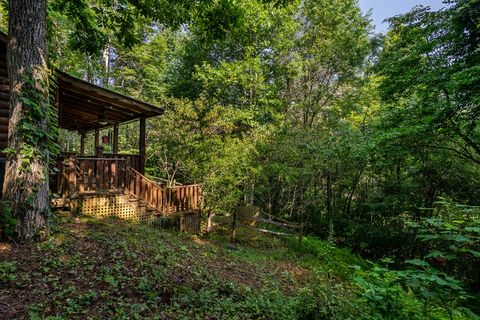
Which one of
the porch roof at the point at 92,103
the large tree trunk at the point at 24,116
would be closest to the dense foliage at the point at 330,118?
the porch roof at the point at 92,103

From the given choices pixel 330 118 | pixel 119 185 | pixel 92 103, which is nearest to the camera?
pixel 119 185

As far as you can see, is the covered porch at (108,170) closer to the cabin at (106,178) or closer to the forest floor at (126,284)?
the cabin at (106,178)

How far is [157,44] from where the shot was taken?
1878 centimetres

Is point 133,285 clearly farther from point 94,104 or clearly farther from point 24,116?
point 94,104

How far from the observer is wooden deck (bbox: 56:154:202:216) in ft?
24.4

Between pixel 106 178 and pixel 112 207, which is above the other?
pixel 106 178

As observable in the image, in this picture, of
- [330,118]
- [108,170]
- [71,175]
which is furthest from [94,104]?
[330,118]

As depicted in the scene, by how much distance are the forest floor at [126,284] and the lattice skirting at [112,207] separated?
120 cm

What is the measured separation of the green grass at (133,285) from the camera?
3.17m

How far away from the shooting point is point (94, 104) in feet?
31.9

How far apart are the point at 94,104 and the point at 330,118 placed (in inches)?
487

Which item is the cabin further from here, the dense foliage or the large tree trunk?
the large tree trunk

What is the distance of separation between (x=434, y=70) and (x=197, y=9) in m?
6.63

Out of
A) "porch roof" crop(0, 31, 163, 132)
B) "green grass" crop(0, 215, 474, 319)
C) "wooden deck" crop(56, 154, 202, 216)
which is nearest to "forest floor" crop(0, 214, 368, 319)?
"green grass" crop(0, 215, 474, 319)
